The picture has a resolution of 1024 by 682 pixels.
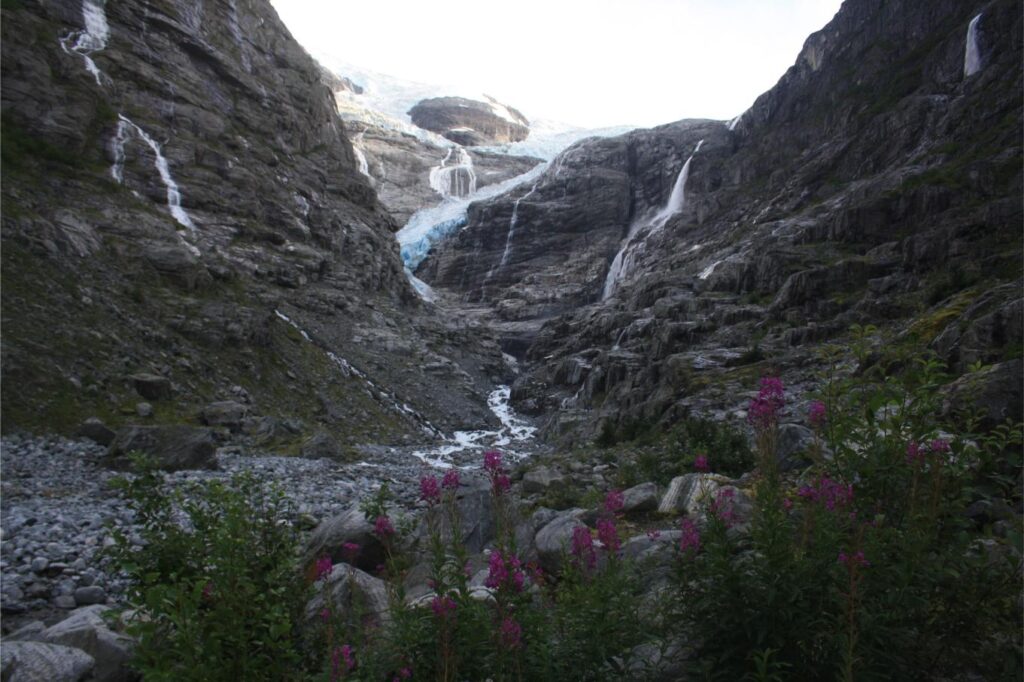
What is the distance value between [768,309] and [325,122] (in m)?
48.2

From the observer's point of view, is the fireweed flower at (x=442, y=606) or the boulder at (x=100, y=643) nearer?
the fireweed flower at (x=442, y=606)

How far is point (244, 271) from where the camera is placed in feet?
117

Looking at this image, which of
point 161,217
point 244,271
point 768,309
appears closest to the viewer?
point 768,309

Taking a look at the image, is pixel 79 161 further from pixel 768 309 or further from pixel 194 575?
pixel 768 309

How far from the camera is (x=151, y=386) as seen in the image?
18.7 metres

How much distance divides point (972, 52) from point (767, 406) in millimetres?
55919

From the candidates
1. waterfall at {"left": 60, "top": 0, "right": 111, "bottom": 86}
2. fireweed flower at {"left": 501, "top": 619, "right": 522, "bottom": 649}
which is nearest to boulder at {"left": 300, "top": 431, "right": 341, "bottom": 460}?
fireweed flower at {"left": 501, "top": 619, "right": 522, "bottom": 649}

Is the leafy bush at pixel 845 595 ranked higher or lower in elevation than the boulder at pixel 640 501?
higher

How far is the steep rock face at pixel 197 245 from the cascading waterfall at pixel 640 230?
18.8m

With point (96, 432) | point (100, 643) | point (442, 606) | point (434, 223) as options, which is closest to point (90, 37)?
point (96, 432)

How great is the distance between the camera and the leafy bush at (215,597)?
3117 mm

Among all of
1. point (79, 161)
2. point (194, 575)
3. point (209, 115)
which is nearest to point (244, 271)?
point (79, 161)

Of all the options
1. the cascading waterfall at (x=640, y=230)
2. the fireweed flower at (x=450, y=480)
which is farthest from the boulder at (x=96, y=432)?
the cascading waterfall at (x=640, y=230)

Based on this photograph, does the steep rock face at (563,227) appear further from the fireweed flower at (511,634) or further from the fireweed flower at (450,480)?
the fireweed flower at (511,634)
